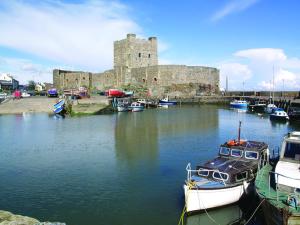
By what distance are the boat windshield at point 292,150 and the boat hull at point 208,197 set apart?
2.27 metres

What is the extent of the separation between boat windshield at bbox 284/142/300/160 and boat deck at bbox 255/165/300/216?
42.3 inches

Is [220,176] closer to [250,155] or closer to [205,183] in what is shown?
[205,183]

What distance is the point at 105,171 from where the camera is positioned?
52.6 ft

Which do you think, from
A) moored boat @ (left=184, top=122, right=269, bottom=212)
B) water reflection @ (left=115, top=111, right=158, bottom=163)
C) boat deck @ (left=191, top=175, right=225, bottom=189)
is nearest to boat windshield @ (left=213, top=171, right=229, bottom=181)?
moored boat @ (left=184, top=122, right=269, bottom=212)

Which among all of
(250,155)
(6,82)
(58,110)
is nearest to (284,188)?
(250,155)

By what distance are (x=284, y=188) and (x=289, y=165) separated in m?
1.50

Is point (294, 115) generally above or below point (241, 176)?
above

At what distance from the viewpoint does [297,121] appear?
37.9 meters

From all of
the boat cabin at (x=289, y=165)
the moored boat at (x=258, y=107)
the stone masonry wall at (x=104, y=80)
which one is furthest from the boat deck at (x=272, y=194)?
the stone masonry wall at (x=104, y=80)

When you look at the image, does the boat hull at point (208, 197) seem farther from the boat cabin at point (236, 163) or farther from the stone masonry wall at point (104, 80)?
the stone masonry wall at point (104, 80)

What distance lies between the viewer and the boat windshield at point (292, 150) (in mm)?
11570

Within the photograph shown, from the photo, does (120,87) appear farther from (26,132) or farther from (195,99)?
(26,132)

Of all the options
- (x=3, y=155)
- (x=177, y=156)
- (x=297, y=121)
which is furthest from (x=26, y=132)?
(x=297, y=121)

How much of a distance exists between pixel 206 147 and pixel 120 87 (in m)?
48.0
